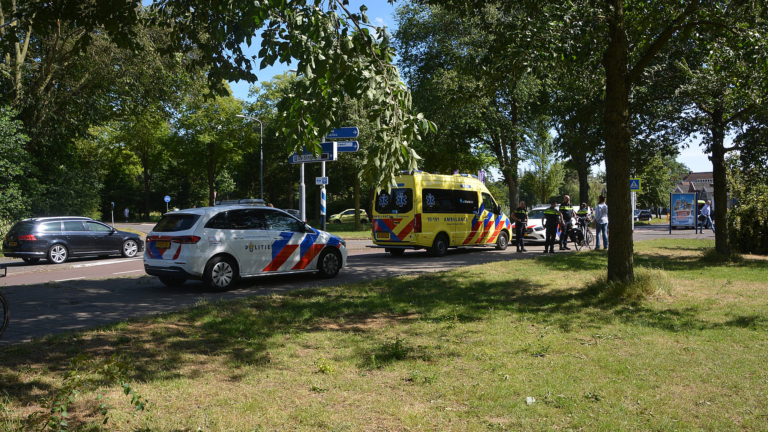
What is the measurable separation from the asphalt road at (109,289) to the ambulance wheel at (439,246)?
0.37 metres

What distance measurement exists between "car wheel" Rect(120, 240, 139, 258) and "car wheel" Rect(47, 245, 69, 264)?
1815 millimetres

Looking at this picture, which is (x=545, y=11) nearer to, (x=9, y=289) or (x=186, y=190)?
(x=9, y=289)

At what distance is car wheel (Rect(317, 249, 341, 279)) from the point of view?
1165cm

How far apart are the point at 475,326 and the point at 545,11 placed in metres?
6.40

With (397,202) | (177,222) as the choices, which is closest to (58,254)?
(177,222)

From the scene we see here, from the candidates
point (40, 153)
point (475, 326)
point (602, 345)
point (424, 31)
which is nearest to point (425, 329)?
point (475, 326)

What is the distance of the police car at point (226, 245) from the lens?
9523 mm

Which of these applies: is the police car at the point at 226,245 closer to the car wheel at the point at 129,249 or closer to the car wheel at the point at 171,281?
the car wheel at the point at 171,281

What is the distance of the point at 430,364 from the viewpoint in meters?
5.15

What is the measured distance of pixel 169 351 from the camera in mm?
5543

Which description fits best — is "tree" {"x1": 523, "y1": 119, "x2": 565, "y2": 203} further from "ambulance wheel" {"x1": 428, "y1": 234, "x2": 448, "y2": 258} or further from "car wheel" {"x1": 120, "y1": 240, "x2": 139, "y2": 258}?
"car wheel" {"x1": 120, "y1": 240, "x2": 139, "y2": 258}

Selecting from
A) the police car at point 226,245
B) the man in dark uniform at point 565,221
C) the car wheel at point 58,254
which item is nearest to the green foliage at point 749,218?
the man in dark uniform at point 565,221

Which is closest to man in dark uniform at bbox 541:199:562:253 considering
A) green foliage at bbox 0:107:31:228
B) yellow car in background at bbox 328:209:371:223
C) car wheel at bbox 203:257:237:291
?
car wheel at bbox 203:257:237:291

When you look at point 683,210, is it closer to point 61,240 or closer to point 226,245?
point 226,245
